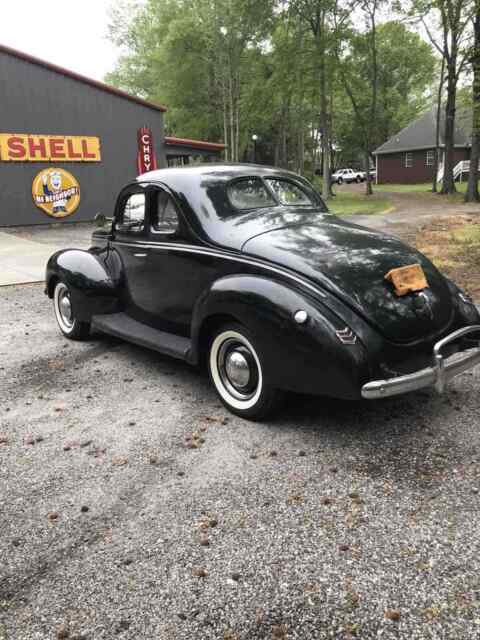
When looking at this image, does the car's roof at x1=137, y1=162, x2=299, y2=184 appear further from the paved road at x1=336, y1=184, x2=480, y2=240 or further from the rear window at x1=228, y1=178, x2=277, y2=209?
the paved road at x1=336, y1=184, x2=480, y2=240

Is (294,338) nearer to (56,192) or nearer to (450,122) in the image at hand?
(56,192)

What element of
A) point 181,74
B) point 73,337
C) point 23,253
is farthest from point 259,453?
point 181,74

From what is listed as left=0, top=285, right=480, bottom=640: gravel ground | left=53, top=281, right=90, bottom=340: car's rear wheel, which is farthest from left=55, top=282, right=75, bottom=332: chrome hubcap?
left=0, top=285, right=480, bottom=640: gravel ground

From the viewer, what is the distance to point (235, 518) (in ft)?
8.98

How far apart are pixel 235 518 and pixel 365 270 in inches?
74.9

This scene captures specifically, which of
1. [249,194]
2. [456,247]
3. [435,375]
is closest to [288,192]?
[249,194]

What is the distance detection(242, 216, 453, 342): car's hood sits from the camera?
341cm

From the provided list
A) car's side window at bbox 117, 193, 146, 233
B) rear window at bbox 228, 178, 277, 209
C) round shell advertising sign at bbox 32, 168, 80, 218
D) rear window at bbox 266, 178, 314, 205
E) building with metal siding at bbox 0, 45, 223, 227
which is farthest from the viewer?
round shell advertising sign at bbox 32, 168, 80, 218

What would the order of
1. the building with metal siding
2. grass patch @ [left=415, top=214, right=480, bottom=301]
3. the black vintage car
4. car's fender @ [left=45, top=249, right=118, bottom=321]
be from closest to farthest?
the black vintage car
car's fender @ [left=45, top=249, right=118, bottom=321]
grass patch @ [left=415, top=214, right=480, bottom=301]
the building with metal siding

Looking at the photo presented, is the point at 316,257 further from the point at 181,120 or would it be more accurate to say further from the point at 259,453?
the point at 181,120

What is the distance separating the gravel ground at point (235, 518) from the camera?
212cm

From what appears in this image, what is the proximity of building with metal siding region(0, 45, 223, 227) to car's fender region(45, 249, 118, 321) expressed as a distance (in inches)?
544

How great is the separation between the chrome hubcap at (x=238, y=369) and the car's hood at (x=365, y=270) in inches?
30.1

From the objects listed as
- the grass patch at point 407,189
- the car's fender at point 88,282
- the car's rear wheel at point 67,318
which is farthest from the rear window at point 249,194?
the grass patch at point 407,189
